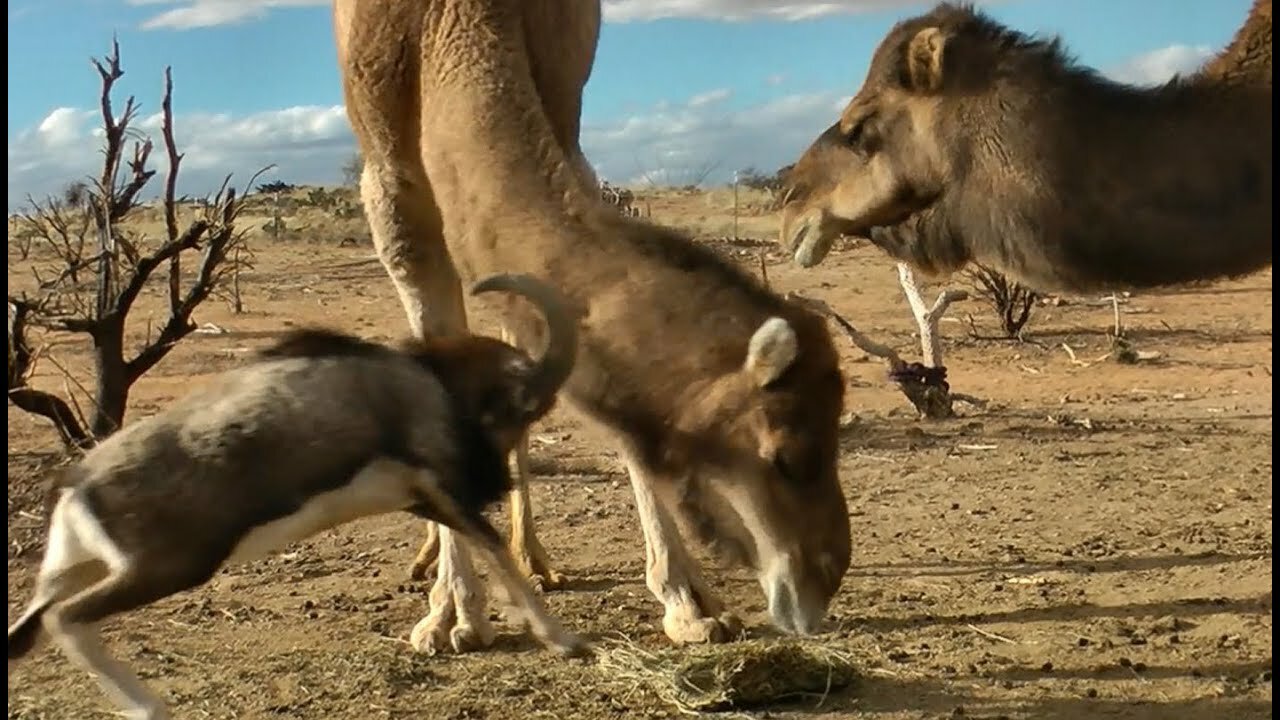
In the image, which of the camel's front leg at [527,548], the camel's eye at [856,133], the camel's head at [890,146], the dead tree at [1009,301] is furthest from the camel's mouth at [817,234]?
the dead tree at [1009,301]

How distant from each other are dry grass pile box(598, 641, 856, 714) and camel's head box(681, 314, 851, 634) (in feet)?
1.79

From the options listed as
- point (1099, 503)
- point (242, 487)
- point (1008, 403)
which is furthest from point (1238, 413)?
point (242, 487)

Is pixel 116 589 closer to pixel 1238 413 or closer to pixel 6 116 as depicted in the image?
pixel 6 116

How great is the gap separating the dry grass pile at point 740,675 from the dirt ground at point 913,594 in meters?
0.08

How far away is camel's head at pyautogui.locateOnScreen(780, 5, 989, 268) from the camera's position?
6.14 metres

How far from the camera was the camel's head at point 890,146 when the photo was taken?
20.1 ft

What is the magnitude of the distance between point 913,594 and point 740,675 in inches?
69.1

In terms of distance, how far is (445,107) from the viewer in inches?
266

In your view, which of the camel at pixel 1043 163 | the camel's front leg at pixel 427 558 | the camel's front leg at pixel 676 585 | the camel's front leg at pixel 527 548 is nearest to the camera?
the camel at pixel 1043 163

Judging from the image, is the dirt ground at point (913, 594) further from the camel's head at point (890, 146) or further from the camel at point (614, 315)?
the camel's head at point (890, 146)

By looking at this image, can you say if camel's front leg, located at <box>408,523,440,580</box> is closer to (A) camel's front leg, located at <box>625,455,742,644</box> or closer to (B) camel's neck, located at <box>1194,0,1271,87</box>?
(A) camel's front leg, located at <box>625,455,742,644</box>

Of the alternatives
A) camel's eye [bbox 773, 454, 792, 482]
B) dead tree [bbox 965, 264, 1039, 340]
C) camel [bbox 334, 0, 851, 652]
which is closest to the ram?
camel [bbox 334, 0, 851, 652]

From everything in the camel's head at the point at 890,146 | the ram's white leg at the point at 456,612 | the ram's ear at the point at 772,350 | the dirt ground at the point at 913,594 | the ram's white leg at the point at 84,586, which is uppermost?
Result: the camel's head at the point at 890,146

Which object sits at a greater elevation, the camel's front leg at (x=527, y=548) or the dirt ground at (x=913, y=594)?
the camel's front leg at (x=527, y=548)
